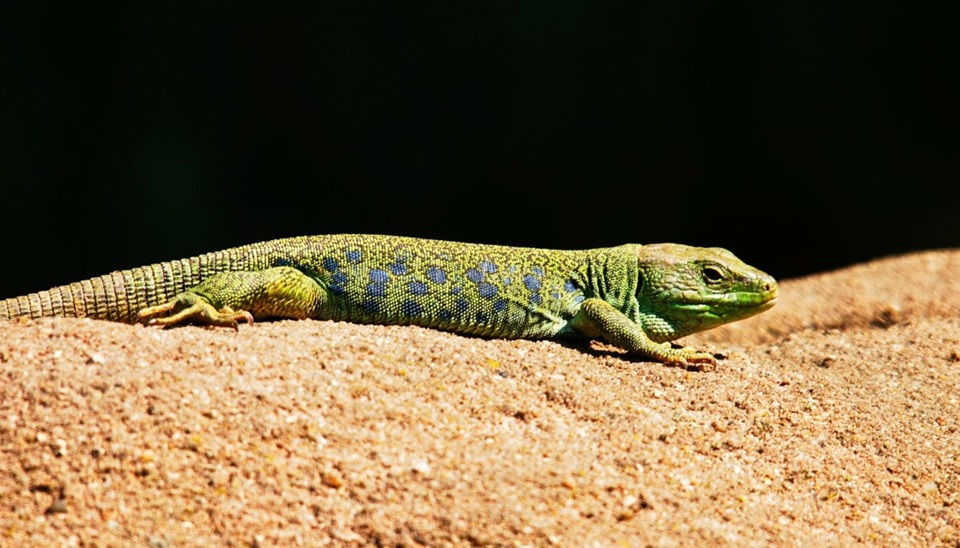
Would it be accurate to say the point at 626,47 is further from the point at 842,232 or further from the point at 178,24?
the point at 178,24

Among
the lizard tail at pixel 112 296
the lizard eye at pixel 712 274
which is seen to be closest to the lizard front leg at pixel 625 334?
the lizard eye at pixel 712 274

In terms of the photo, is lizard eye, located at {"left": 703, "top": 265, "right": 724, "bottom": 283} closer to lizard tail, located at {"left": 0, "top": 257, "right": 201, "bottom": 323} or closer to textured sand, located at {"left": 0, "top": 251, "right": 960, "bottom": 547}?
textured sand, located at {"left": 0, "top": 251, "right": 960, "bottom": 547}

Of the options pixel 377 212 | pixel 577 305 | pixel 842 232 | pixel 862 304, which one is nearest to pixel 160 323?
pixel 577 305

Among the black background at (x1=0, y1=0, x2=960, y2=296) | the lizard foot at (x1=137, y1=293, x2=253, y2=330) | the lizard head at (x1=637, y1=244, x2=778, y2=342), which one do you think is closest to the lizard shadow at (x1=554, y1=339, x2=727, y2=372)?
the lizard head at (x1=637, y1=244, x2=778, y2=342)

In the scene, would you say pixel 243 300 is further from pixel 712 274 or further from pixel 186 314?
pixel 712 274

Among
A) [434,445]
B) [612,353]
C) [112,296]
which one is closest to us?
[434,445]

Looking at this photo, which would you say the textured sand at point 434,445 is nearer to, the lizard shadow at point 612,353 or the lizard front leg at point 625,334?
the lizard shadow at point 612,353

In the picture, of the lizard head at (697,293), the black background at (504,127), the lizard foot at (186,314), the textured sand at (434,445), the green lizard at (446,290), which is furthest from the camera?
the black background at (504,127)

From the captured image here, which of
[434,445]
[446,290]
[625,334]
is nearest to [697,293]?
[625,334]

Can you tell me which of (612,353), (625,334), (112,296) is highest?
(112,296)

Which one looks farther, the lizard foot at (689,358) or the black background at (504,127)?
the black background at (504,127)
